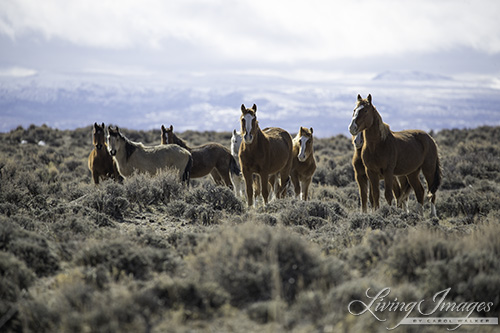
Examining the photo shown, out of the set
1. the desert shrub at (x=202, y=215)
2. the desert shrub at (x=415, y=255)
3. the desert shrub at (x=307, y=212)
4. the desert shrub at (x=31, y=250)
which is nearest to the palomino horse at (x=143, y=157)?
the desert shrub at (x=202, y=215)

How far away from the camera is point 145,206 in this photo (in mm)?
9055

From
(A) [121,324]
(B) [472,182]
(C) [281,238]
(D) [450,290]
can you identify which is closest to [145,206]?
(C) [281,238]

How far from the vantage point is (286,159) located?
36.8 feet

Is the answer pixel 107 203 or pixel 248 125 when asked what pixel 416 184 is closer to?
pixel 248 125

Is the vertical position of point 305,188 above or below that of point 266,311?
below

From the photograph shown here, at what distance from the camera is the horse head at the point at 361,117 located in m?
8.86

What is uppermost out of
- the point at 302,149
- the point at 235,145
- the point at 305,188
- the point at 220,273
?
the point at 302,149

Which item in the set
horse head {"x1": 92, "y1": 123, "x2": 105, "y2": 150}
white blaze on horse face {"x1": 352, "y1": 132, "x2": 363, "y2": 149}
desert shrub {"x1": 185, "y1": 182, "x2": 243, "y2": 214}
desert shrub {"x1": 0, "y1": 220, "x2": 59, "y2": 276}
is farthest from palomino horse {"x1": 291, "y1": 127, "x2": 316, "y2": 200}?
desert shrub {"x1": 0, "y1": 220, "x2": 59, "y2": 276}

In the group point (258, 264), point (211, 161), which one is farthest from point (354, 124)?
point (211, 161)

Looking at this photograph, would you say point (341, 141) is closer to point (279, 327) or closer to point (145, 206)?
point (145, 206)

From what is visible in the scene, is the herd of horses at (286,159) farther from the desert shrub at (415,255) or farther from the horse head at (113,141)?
the desert shrub at (415,255)

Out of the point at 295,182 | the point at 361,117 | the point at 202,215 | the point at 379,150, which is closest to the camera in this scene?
the point at 202,215

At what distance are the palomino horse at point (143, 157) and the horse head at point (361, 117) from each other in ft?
16.4

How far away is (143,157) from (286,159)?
3.90m
